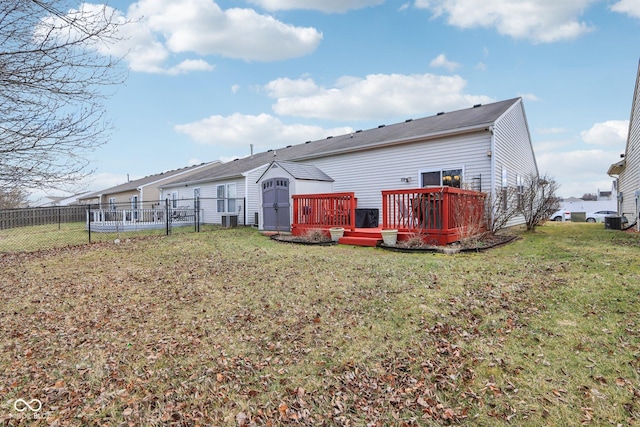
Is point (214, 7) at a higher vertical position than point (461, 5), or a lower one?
lower

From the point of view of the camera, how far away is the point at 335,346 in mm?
3355

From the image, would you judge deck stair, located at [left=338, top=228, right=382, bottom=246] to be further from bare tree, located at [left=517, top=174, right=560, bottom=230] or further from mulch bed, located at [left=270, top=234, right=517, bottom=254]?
bare tree, located at [left=517, top=174, right=560, bottom=230]

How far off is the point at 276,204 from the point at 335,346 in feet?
30.0

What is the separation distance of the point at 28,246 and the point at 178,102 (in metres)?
6.84

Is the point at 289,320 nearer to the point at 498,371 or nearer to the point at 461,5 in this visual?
the point at 498,371

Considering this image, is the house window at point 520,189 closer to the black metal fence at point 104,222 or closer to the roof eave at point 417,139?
the roof eave at point 417,139

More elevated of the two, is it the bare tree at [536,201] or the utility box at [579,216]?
the bare tree at [536,201]

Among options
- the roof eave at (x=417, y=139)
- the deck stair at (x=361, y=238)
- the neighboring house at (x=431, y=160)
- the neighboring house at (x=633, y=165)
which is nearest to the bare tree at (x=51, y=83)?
the deck stair at (x=361, y=238)

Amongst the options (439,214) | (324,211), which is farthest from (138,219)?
(439,214)

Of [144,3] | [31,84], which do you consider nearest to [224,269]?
[31,84]

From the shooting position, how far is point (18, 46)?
13.3 feet

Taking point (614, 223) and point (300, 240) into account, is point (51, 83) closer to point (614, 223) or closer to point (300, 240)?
point (300, 240)

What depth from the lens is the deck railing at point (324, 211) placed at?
9.80m

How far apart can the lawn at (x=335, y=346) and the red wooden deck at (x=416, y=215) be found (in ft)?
6.37
